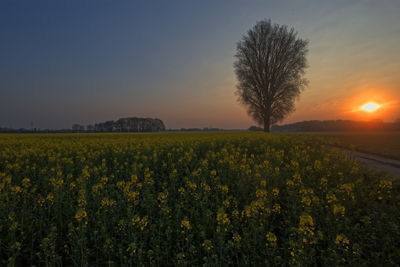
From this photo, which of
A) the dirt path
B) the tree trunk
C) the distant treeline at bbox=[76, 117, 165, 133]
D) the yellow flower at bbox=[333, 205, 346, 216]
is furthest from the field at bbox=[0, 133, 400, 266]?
the distant treeline at bbox=[76, 117, 165, 133]

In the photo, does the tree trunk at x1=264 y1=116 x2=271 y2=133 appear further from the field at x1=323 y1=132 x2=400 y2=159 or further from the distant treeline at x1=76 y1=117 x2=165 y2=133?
the distant treeline at x1=76 y1=117 x2=165 y2=133

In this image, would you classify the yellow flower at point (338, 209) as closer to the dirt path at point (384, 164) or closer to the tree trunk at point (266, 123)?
the dirt path at point (384, 164)

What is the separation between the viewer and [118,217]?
389 cm

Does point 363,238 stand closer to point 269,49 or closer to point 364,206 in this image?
point 364,206

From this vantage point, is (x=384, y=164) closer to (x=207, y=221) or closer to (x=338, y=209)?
(x=338, y=209)

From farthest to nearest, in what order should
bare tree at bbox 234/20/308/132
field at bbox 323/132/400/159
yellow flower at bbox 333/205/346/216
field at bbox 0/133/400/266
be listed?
1. bare tree at bbox 234/20/308/132
2. field at bbox 323/132/400/159
3. yellow flower at bbox 333/205/346/216
4. field at bbox 0/133/400/266

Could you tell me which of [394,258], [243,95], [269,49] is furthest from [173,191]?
[269,49]

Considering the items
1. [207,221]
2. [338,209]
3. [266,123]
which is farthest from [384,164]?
[266,123]

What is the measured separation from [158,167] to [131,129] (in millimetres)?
64046

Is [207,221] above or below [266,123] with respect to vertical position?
below

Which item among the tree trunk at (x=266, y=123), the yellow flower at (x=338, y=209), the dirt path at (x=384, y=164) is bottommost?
the dirt path at (x=384, y=164)

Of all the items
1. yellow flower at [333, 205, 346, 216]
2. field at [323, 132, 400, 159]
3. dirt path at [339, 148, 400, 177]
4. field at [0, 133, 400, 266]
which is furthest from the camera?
field at [323, 132, 400, 159]

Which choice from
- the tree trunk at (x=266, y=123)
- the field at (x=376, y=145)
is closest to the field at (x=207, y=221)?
the field at (x=376, y=145)

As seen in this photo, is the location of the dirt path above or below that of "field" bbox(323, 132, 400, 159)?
below
